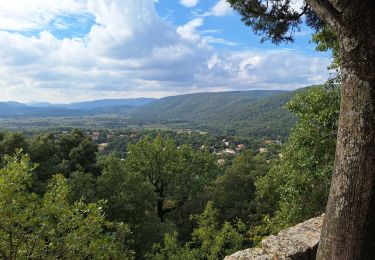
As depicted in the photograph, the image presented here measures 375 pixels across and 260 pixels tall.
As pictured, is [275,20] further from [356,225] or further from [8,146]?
[8,146]

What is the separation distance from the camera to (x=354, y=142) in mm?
4746

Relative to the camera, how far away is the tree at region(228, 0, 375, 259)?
4.69 metres

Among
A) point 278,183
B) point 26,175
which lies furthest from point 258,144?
point 26,175

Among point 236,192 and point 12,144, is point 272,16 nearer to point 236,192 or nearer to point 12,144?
point 12,144

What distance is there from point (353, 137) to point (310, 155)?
8.13m

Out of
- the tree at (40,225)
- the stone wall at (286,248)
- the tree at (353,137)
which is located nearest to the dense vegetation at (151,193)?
the tree at (40,225)

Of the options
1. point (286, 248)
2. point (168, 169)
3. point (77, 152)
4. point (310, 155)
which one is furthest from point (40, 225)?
point (77, 152)

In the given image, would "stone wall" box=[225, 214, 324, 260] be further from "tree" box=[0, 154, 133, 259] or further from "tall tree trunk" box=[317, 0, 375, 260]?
"tree" box=[0, 154, 133, 259]

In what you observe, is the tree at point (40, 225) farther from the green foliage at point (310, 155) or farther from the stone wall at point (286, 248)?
the green foliage at point (310, 155)

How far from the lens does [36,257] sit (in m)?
8.33

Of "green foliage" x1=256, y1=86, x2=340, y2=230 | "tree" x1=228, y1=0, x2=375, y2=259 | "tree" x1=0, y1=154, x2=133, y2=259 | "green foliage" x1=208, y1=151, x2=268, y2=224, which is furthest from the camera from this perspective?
"green foliage" x1=208, y1=151, x2=268, y2=224

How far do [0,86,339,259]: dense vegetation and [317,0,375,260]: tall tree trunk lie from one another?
6007 mm

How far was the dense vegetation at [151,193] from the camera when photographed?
8.45m

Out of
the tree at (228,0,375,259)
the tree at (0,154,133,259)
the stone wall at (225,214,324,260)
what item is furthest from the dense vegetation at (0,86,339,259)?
the tree at (228,0,375,259)
